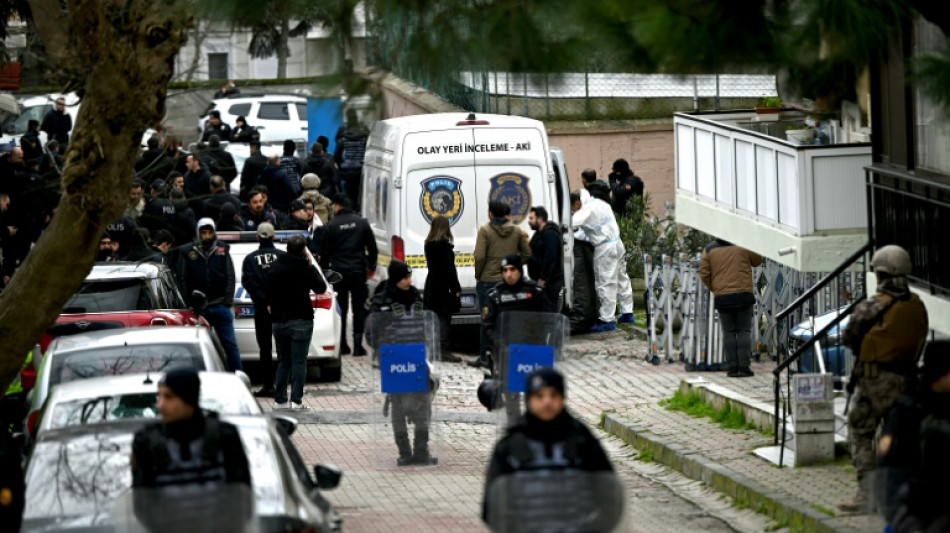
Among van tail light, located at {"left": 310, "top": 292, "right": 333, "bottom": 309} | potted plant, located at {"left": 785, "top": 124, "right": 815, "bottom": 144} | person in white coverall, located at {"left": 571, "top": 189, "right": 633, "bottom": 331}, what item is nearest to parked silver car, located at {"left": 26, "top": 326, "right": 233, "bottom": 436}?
van tail light, located at {"left": 310, "top": 292, "right": 333, "bottom": 309}

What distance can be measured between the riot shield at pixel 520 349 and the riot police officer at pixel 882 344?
3351mm

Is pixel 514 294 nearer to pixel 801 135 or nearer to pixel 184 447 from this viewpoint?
pixel 801 135

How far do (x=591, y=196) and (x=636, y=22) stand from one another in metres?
13.8

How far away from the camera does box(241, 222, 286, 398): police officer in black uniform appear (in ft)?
55.8

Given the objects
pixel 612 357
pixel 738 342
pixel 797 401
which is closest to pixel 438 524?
pixel 797 401

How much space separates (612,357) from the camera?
2023 cm

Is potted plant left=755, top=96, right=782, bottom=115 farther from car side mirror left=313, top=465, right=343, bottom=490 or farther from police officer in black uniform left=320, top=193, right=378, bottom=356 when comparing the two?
car side mirror left=313, top=465, right=343, bottom=490

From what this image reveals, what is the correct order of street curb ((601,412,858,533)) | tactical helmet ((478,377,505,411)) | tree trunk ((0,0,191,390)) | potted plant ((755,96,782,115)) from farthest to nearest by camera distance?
potted plant ((755,96,782,115)) → tactical helmet ((478,377,505,411)) → street curb ((601,412,858,533)) → tree trunk ((0,0,191,390))

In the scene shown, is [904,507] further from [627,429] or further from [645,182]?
[645,182]

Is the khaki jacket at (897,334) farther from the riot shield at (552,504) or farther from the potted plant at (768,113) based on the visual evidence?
the potted plant at (768,113)

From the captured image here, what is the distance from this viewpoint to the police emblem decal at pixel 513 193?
810 inches

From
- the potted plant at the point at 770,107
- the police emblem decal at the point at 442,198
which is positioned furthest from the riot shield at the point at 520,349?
the potted plant at the point at 770,107

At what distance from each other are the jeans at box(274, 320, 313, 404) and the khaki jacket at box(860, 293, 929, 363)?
701 cm

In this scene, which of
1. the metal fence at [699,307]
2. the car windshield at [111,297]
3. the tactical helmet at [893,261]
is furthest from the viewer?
the metal fence at [699,307]
